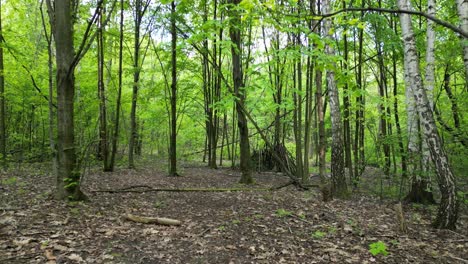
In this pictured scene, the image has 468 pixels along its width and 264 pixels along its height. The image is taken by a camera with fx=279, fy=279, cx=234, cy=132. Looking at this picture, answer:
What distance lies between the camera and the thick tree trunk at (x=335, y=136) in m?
6.72

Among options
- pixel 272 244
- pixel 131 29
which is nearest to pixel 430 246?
pixel 272 244

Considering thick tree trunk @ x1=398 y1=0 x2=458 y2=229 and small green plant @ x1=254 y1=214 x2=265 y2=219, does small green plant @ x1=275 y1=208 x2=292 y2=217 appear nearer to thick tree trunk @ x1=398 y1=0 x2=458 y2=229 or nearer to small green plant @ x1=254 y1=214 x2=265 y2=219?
small green plant @ x1=254 y1=214 x2=265 y2=219

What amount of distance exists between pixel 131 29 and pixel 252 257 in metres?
12.7

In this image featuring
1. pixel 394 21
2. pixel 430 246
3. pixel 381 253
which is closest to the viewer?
pixel 381 253

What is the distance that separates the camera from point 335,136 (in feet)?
22.2

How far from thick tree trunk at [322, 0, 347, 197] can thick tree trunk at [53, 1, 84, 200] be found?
5.52m

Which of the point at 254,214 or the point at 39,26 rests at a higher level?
the point at 39,26

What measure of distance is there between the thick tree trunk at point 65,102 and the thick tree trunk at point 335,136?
5521 mm

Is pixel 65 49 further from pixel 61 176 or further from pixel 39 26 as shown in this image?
pixel 39 26

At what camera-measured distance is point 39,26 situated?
1555 cm

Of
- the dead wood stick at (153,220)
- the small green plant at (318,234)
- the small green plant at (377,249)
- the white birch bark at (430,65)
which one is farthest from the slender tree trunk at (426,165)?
the dead wood stick at (153,220)

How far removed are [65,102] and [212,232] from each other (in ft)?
11.9

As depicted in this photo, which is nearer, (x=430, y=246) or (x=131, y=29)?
(x=430, y=246)

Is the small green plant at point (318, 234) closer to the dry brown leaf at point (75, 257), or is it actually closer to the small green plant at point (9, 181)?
the dry brown leaf at point (75, 257)
